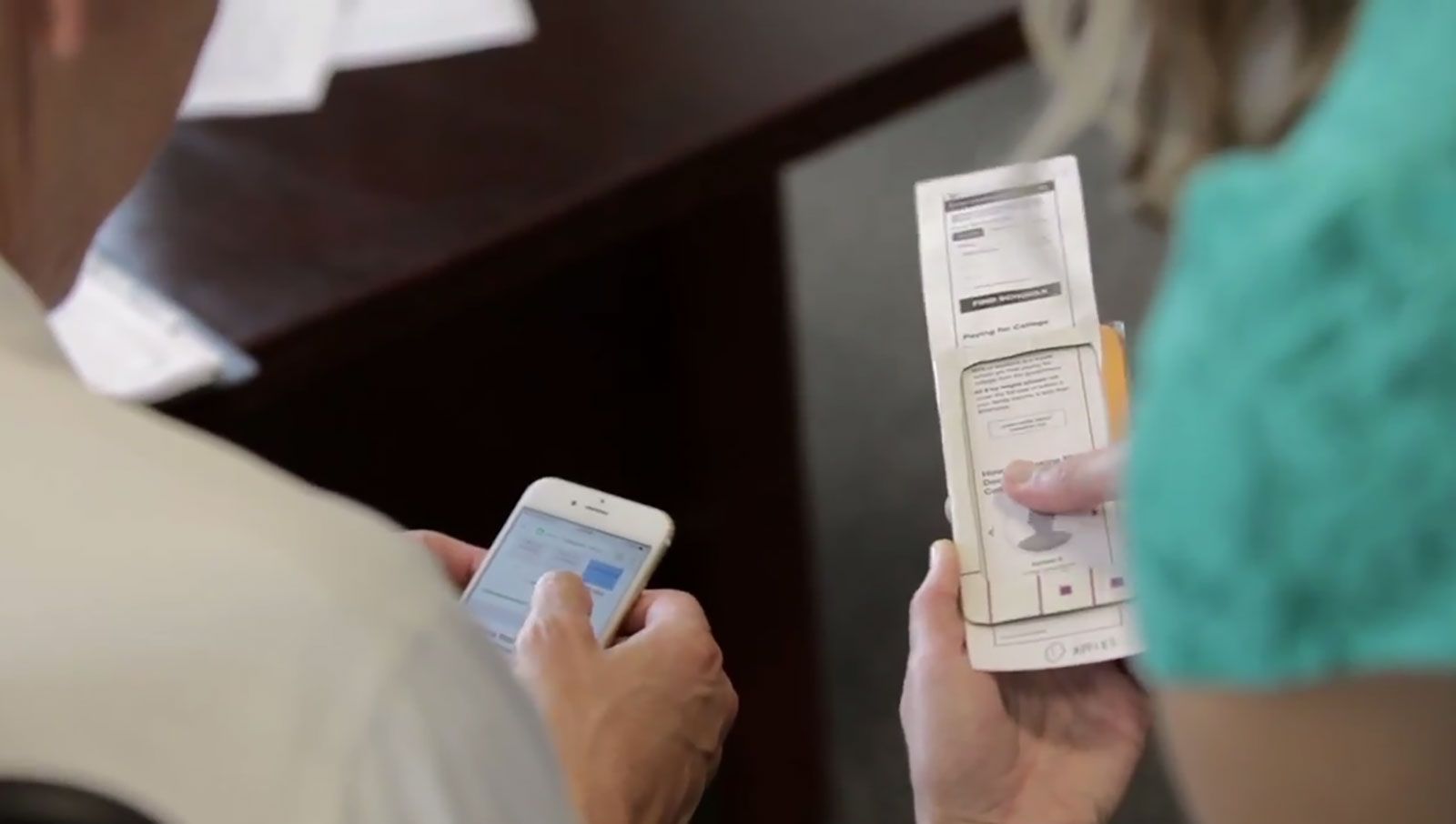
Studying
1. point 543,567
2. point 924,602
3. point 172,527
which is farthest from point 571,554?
point 172,527

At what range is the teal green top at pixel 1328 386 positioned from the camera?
0.30 metres

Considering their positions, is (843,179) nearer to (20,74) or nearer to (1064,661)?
(1064,661)

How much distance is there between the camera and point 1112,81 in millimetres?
450

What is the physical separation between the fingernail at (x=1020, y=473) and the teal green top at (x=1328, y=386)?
384 millimetres

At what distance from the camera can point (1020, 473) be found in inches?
28.0

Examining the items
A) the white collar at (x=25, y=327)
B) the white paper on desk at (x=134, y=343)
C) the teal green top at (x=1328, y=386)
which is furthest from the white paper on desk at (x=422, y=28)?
the teal green top at (x=1328, y=386)

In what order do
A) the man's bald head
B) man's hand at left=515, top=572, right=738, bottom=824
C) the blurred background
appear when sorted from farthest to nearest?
the blurred background < man's hand at left=515, top=572, right=738, bottom=824 < the man's bald head

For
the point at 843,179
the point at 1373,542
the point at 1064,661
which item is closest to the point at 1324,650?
the point at 1373,542

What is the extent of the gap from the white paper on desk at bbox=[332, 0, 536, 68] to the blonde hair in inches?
28.3

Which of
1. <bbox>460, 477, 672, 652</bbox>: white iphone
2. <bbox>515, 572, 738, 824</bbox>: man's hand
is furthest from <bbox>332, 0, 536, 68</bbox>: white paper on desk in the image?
<bbox>515, 572, 738, 824</bbox>: man's hand

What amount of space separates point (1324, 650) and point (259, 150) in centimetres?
87

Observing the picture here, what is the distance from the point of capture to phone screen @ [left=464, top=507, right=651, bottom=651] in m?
0.75

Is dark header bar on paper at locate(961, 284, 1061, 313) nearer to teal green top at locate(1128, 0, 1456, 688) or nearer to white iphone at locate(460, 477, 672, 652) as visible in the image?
white iphone at locate(460, 477, 672, 652)

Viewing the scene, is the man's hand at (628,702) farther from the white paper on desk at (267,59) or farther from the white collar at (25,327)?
the white paper on desk at (267,59)
